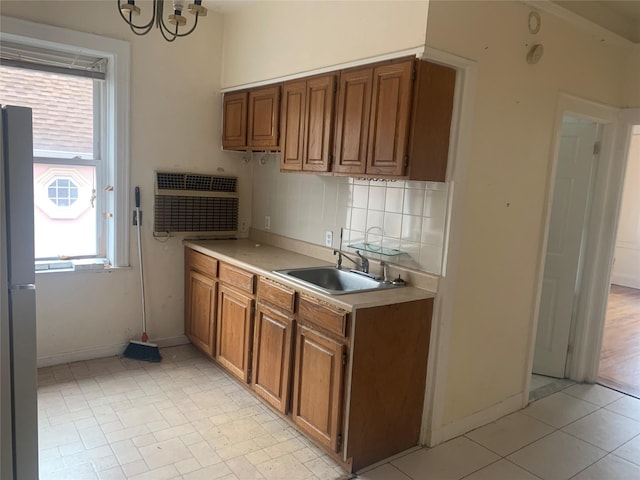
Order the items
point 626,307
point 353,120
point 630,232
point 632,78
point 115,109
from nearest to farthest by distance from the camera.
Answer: point 353,120 → point 632,78 → point 115,109 → point 626,307 → point 630,232

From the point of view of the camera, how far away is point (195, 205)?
377cm

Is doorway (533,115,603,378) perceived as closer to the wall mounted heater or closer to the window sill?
the wall mounted heater

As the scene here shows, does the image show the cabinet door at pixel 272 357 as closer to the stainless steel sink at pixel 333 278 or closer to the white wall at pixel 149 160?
the stainless steel sink at pixel 333 278

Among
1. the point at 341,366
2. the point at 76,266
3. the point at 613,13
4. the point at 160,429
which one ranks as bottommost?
the point at 160,429

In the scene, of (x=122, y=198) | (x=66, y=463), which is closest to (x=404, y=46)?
(x=122, y=198)

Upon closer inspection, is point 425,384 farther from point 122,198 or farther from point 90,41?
point 90,41

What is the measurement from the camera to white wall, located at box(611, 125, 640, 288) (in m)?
6.87

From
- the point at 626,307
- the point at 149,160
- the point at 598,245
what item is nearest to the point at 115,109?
the point at 149,160

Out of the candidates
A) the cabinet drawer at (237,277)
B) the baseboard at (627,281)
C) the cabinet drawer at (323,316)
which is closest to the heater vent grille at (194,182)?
the cabinet drawer at (237,277)

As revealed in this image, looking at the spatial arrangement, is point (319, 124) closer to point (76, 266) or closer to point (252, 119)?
point (252, 119)

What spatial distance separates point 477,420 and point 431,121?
1.81 m

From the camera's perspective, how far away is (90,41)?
319 cm

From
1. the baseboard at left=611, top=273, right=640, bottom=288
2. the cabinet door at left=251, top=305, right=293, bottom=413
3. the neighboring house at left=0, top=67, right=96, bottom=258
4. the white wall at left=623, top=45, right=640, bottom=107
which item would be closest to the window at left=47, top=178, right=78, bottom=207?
the neighboring house at left=0, top=67, right=96, bottom=258

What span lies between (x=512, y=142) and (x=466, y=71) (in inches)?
22.2
